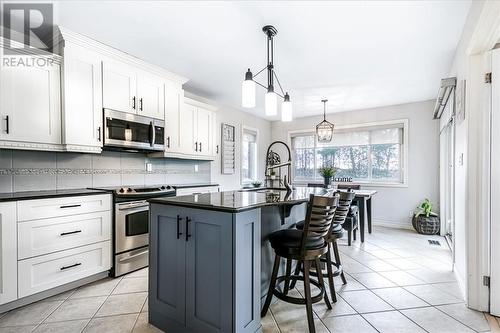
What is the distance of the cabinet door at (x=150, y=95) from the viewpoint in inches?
128

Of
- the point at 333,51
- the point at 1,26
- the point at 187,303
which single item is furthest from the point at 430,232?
the point at 1,26

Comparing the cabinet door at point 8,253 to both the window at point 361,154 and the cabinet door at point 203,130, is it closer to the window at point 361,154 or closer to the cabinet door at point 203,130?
the cabinet door at point 203,130

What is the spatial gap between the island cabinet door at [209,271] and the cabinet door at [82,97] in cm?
178

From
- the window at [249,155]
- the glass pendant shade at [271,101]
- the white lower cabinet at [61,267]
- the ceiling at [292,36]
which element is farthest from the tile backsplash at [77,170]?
the glass pendant shade at [271,101]

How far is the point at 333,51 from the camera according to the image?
2906 mm

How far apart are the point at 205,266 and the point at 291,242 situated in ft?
2.10

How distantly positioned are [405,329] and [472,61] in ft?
7.24

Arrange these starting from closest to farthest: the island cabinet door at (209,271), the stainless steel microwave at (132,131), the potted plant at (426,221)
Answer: the island cabinet door at (209,271) → the stainless steel microwave at (132,131) → the potted plant at (426,221)

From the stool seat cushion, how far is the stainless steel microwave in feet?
6.94

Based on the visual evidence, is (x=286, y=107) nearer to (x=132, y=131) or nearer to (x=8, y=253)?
(x=132, y=131)

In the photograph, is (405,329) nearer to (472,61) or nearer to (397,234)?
(472,61)

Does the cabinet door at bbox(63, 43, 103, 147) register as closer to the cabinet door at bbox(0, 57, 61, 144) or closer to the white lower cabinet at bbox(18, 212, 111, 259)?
the cabinet door at bbox(0, 57, 61, 144)

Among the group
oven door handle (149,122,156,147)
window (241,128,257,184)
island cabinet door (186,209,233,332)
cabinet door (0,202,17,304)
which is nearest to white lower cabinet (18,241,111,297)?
cabinet door (0,202,17,304)

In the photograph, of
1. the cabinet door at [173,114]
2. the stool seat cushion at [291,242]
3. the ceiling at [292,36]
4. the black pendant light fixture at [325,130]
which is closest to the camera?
the stool seat cushion at [291,242]
